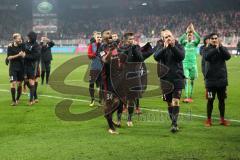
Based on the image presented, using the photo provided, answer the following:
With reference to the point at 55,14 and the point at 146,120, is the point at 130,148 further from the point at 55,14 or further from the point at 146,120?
the point at 55,14

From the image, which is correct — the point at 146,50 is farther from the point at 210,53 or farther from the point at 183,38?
the point at 183,38

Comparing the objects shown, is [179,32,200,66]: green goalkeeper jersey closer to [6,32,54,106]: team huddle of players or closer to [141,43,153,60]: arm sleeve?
[141,43,153,60]: arm sleeve

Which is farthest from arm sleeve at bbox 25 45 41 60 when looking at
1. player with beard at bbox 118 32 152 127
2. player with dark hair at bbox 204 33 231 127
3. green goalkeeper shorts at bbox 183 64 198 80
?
player with dark hair at bbox 204 33 231 127

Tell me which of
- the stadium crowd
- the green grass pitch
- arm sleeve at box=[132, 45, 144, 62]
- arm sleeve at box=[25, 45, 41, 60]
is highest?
the stadium crowd

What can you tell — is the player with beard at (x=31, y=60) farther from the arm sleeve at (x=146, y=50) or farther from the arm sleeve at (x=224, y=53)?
the arm sleeve at (x=224, y=53)

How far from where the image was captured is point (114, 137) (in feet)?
30.3

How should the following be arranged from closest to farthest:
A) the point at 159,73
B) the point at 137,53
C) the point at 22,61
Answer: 1. the point at 159,73
2. the point at 137,53
3. the point at 22,61

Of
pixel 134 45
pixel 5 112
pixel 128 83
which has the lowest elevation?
pixel 5 112

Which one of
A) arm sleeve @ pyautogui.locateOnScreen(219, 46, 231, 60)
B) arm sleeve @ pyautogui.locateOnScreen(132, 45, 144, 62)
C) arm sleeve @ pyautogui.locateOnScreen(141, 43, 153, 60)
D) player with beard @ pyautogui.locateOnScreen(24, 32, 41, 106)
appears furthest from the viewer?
player with beard @ pyautogui.locateOnScreen(24, 32, 41, 106)

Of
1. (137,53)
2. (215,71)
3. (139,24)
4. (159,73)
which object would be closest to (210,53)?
(215,71)

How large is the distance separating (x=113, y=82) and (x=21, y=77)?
5.03 meters

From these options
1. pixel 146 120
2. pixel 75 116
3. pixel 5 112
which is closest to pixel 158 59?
pixel 146 120

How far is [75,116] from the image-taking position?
11.5 meters

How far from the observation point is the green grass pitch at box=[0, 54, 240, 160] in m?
7.83
